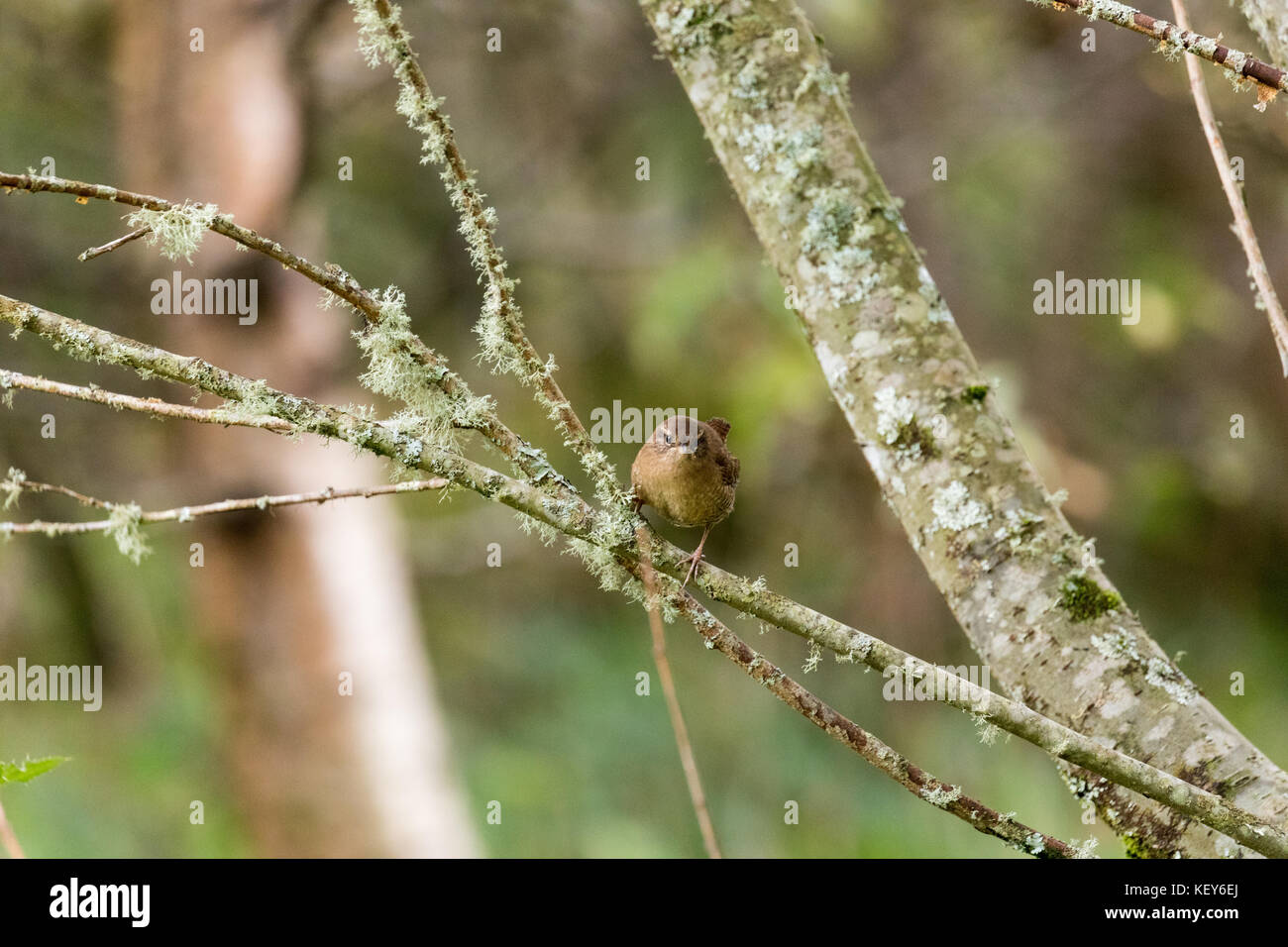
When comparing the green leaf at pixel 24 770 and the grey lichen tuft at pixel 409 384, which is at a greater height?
the grey lichen tuft at pixel 409 384

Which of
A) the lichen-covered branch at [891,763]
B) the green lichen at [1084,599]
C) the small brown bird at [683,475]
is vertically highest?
the small brown bird at [683,475]

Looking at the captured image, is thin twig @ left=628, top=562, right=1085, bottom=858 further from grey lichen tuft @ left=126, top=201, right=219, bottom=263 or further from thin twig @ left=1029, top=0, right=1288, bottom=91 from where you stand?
Answer: thin twig @ left=1029, top=0, right=1288, bottom=91

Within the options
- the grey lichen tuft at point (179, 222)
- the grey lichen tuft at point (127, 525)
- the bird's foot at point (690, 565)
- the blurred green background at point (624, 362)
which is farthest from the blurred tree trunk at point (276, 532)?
the bird's foot at point (690, 565)

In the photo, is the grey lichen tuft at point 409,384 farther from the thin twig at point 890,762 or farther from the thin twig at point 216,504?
the thin twig at point 890,762

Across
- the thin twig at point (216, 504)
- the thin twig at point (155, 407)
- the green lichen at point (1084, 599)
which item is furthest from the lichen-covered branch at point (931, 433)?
the thin twig at point (155, 407)

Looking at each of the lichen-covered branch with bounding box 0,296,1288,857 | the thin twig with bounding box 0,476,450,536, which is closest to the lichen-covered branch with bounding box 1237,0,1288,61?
the lichen-covered branch with bounding box 0,296,1288,857

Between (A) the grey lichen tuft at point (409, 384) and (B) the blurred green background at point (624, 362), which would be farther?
(B) the blurred green background at point (624, 362)

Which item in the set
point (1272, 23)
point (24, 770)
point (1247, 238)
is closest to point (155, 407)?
point (24, 770)

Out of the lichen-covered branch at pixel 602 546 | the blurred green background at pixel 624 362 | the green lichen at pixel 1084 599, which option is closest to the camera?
the lichen-covered branch at pixel 602 546

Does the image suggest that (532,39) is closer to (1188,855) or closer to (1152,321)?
(1152,321)

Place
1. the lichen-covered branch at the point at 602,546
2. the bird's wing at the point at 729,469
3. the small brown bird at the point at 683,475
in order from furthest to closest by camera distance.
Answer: the bird's wing at the point at 729,469 → the small brown bird at the point at 683,475 → the lichen-covered branch at the point at 602,546
